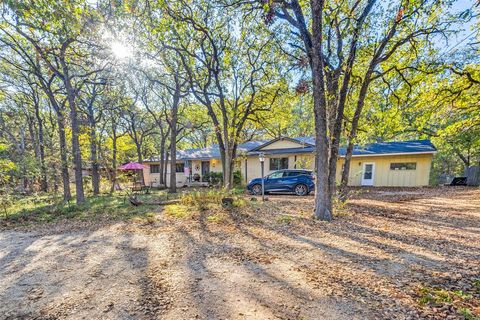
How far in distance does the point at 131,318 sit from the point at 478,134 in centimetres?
1732

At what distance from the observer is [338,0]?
24.8 ft

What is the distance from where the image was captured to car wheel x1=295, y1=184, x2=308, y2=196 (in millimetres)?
11961

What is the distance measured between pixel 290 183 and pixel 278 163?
4.42 meters

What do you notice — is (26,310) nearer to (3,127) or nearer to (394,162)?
(394,162)

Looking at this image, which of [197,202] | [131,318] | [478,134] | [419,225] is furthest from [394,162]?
[131,318]

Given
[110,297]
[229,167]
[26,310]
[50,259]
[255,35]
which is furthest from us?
[229,167]

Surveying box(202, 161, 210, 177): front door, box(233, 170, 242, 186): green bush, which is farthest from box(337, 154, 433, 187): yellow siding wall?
box(202, 161, 210, 177): front door

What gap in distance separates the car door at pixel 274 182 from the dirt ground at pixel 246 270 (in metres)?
6.30

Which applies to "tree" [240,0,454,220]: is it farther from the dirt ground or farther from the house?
the house

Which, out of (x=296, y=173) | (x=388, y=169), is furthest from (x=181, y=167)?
(x=388, y=169)

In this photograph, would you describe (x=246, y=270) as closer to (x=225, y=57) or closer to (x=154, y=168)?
(x=225, y=57)

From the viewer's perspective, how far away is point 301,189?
12008 mm

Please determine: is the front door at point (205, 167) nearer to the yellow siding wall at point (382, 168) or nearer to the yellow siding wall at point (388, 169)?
the yellow siding wall at point (382, 168)

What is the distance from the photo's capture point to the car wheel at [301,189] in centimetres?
1196
